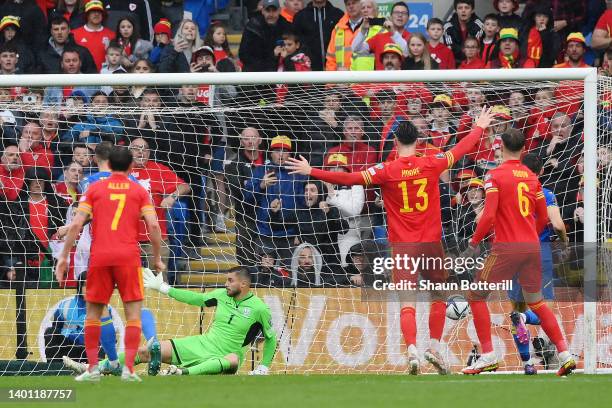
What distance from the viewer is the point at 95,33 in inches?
684

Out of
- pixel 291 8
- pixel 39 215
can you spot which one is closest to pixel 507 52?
pixel 291 8

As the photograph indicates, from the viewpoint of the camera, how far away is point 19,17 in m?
17.8

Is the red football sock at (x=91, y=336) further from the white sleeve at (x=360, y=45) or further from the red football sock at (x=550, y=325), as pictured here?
the white sleeve at (x=360, y=45)

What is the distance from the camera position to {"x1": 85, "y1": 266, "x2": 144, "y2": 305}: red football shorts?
33.6ft

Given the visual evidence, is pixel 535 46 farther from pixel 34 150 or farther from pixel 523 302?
pixel 34 150

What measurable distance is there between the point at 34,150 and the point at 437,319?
504cm

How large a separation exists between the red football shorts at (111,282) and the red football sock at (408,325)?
247 centimetres

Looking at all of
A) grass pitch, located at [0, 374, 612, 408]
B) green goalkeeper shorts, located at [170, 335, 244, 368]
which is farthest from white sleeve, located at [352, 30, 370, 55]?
grass pitch, located at [0, 374, 612, 408]

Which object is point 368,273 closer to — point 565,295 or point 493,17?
point 565,295

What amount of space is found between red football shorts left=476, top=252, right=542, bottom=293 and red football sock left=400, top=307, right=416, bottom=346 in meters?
0.84

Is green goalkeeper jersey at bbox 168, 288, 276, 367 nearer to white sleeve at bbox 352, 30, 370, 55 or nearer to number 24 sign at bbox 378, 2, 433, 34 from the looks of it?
white sleeve at bbox 352, 30, 370, 55

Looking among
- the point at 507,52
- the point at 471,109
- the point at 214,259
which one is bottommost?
the point at 214,259

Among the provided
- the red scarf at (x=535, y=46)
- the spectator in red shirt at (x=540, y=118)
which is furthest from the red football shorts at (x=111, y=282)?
the red scarf at (x=535, y=46)

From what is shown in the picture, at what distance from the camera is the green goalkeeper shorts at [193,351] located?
1269 cm
